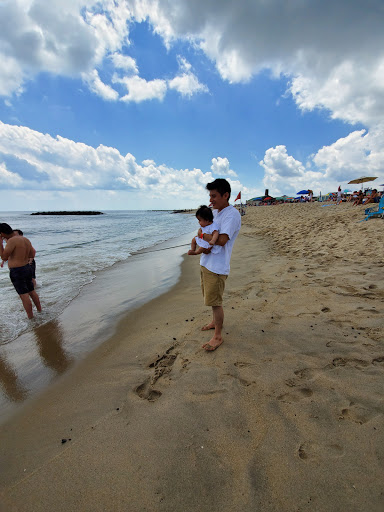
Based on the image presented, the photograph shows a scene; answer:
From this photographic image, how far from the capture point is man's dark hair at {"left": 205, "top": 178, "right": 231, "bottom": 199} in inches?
108

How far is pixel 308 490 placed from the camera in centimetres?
146

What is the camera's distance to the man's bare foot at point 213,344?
300 centimetres

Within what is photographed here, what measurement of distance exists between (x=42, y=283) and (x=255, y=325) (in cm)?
677

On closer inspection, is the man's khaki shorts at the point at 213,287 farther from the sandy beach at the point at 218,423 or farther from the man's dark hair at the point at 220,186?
the man's dark hair at the point at 220,186

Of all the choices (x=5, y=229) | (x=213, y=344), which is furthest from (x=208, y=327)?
(x=5, y=229)

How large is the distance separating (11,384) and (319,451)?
3443mm

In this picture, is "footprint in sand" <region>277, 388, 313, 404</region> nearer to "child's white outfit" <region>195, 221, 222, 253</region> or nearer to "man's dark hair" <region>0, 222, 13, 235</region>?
"child's white outfit" <region>195, 221, 222, 253</region>

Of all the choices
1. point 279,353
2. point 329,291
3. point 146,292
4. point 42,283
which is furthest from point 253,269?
point 42,283

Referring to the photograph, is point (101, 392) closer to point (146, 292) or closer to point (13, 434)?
point (13, 434)

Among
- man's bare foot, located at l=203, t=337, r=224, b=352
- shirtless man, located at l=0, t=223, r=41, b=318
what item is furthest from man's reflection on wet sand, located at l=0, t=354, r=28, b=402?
man's bare foot, located at l=203, t=337, r=224, b=352

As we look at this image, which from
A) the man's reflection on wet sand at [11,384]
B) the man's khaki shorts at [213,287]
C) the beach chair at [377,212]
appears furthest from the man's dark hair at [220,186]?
the beach chair at [377,212]

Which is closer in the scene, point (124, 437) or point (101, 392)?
point (124, 437)

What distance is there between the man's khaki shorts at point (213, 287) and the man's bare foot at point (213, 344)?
505mm

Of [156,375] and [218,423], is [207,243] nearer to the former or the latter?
[156,375]
